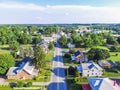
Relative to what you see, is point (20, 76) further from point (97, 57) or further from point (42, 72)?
point (97, 57)

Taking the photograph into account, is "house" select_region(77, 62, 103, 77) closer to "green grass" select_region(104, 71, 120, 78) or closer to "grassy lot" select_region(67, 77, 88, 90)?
"green grass" select_region(104, 71, 120, 78)

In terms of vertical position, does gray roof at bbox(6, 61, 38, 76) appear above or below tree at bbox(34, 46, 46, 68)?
below

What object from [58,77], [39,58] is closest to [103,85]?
[58,77]

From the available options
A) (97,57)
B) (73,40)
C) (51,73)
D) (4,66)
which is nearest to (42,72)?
(51,73)

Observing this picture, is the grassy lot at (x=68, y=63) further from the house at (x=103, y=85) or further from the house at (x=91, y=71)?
the house at (x=103, y=85)

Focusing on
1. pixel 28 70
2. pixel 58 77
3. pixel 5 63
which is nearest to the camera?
pixel 58 77

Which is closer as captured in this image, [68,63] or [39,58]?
[39,58]

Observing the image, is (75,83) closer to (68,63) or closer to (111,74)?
(111,74)

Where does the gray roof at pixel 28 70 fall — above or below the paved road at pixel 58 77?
above

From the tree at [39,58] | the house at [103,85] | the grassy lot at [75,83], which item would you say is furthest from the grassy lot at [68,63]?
the house at [103,85]

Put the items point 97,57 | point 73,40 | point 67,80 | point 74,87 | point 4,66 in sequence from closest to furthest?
point 74,87 → point 67,80 → point 4,66 → point 97,57 → point 73,40

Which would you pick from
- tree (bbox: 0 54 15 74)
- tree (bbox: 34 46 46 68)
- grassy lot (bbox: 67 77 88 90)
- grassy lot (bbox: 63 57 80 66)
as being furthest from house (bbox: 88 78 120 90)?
tree (bbox: 0 54 15 74)
